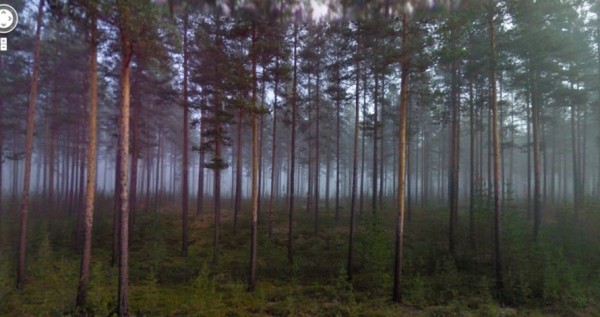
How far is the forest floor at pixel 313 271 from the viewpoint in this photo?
11102mm

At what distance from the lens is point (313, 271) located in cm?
1589

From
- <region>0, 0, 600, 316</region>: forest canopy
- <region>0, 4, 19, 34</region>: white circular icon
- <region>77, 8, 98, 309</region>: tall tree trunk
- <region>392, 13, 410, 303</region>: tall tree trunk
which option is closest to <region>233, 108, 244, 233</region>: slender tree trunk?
<region>0, 0, 600, 316</region>: forest canopy

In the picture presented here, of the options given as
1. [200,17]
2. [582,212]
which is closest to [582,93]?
[582,212]

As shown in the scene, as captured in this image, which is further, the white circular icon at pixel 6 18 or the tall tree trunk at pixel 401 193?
the tall tree trunk at pixel 401 193

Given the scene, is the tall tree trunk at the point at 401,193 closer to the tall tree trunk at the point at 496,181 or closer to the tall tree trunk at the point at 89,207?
the tall tree trunk at the point at 496,181

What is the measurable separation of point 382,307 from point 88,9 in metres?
11.9

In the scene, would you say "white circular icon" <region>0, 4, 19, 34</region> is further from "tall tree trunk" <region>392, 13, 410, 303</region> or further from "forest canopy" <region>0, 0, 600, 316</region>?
"tall tree trunk" <region>392, 13, 410, 303</region>

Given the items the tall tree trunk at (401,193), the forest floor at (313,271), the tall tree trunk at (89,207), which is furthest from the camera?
the tall tree trunk at (401,193)

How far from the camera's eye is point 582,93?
59.7ft

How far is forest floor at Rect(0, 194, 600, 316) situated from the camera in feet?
36.4

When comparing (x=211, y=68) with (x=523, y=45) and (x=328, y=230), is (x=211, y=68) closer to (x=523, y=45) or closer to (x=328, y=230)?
(x=328, y=230)

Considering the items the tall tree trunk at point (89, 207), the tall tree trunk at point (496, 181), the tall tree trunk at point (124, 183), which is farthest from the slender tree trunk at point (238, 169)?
the tall tree trunk at point (496, 181)

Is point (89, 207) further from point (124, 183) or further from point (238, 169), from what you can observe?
point (238, 169)

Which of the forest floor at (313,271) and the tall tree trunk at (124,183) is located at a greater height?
the tall tree trunk at (124,183)
